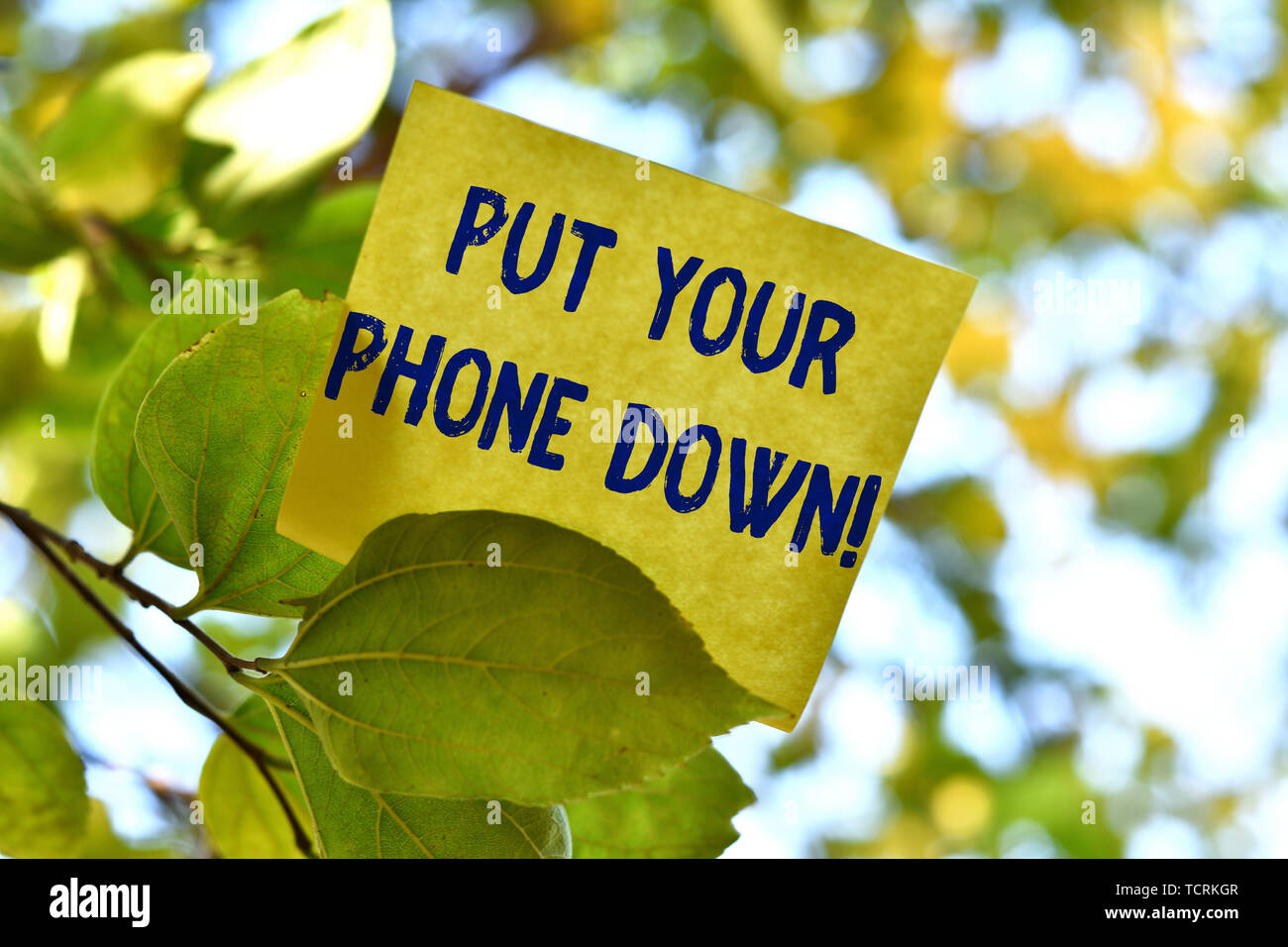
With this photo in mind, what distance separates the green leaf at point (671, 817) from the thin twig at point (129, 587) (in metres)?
0.11

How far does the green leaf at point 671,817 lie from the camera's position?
0.28 metres

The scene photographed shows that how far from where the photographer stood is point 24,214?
358 mm

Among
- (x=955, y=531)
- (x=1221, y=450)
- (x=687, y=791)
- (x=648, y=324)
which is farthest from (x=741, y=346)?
(x=1221, y=450)

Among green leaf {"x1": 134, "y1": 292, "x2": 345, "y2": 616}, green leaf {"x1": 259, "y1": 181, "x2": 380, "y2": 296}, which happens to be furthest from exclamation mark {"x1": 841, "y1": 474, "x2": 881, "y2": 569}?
green leaf {"x1": 259, "y1": 181, "x2": 380, "y2": 296}

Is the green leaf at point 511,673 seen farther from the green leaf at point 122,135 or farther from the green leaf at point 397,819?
the green leaf at point 122,135

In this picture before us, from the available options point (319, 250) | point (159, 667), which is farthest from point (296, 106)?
point (159, 667)

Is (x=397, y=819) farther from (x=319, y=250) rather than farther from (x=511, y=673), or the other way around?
(x=319, y=250)

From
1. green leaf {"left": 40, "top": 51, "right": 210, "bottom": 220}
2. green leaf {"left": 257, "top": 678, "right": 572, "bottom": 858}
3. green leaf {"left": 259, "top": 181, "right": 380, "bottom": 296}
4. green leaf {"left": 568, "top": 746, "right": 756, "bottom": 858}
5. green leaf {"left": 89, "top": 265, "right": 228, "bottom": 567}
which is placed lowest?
green leaf {"left": 568, "top": 746, "right": 756, "bottom": 858}

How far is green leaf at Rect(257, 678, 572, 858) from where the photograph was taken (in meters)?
0.23

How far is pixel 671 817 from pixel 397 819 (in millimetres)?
86

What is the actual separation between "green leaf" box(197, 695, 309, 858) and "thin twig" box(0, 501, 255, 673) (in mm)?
78

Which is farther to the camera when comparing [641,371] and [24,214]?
[24,214]

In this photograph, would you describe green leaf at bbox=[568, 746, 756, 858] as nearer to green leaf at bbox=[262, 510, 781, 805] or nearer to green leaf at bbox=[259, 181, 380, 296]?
green leaf at bbox=[262, 510, 781, 805]

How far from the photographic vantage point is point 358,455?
23cm
